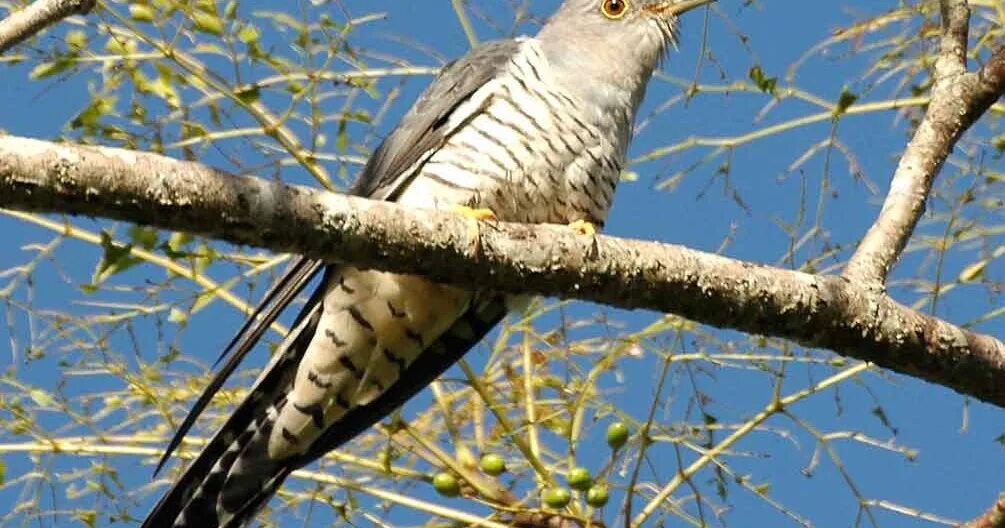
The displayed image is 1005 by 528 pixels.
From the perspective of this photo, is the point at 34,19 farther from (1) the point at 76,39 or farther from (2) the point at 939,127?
(2) the point at 939,127

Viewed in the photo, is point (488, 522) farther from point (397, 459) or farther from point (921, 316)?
point (921, 316)

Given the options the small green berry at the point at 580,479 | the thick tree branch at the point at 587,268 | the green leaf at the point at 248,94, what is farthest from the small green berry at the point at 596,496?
the green leaf at the point at 248,94

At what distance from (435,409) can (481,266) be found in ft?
2.85

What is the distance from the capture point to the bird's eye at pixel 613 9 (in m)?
3.84

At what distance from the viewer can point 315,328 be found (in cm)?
328

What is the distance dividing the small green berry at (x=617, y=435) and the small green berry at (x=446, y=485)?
0.92ft

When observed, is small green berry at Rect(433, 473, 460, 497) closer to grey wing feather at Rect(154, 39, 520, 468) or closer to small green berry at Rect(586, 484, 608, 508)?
small green berry at Rect(586, 484, 608, 508)

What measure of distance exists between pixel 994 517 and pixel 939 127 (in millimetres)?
790

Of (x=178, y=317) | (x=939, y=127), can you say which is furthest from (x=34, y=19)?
(x=939, y=127)

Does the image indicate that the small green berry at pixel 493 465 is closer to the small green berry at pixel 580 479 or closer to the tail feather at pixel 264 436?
the small green berry at pixel 580 479

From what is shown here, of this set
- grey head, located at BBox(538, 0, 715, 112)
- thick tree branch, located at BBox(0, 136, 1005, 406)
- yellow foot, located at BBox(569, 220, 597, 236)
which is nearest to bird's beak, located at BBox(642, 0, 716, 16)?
grey head, located at BBox(538, 0, 715, 112)

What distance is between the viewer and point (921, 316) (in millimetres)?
2537

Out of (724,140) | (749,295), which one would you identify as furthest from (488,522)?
(724,140)

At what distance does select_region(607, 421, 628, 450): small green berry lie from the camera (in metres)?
2.62
